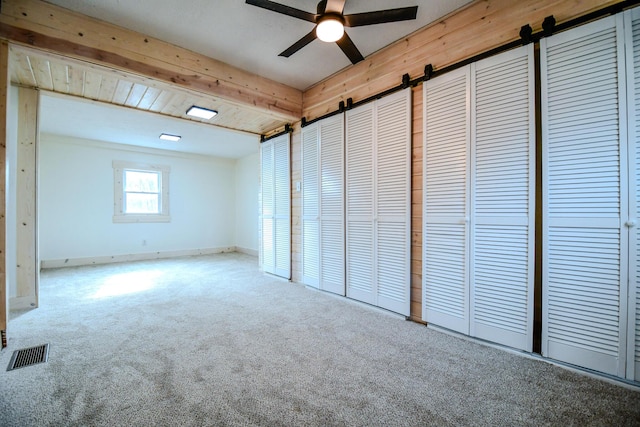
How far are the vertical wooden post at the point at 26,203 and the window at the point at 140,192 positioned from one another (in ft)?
10.4

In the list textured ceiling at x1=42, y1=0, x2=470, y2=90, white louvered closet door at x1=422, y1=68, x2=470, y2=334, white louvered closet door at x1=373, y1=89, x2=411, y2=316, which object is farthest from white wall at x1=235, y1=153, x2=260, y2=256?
white louvered closet door at x1=422, y1=68, x2=470, y2=334

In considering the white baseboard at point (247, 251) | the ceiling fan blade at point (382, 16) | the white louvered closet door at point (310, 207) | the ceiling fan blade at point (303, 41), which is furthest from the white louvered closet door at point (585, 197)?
the white baseboard at point (247, 251)

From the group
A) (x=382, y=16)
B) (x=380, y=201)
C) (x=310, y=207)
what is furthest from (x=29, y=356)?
(x=382, y=16)

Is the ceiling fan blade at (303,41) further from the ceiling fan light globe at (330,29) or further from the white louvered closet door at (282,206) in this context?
the white louvered closet door at (282,206)

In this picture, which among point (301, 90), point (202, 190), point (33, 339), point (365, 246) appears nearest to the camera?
point (33, 339)

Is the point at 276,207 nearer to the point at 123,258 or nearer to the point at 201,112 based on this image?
the point at 201,112

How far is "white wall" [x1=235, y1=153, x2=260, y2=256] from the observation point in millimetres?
6977

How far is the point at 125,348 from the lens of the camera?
2.16m

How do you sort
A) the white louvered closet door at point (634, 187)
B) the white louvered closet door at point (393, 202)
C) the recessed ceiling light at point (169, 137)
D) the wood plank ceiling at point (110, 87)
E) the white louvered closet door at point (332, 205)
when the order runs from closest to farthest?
the white louvered closet door at point (634, 187)
the wood plank ceiling at point (110, 87)
the white louvered closet door at point (393, 202)
the white louvered closet door at point (332, 205)
the recessed ceiling light at point (169, 137)

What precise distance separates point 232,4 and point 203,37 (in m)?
0.62

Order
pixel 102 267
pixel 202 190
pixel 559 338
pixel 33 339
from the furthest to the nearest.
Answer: pixel 202 190
pixel 102 267
pixel 33 339
pixel 559 338

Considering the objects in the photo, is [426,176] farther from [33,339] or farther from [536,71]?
[33,339]

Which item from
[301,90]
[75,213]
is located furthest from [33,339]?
[75,213]

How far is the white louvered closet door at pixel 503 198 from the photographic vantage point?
2.03 meters
